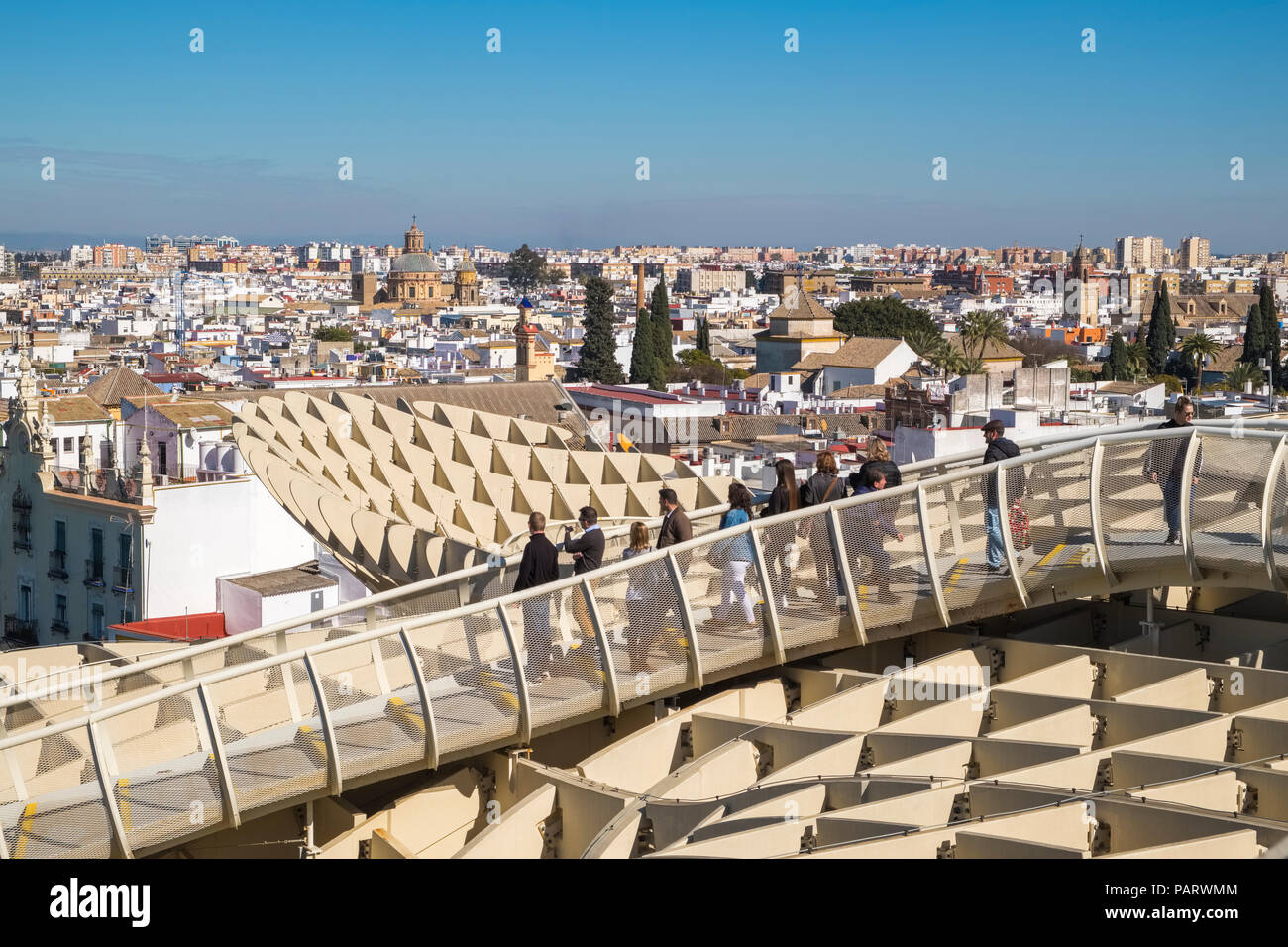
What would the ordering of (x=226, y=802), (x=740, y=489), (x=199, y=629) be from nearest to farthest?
(x=226, y=802)
(x=740, y=489)
(x=199, y=629)

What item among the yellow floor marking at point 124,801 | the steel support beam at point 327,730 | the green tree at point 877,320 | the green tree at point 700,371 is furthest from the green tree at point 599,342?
the yellow floor marking at point 124,801

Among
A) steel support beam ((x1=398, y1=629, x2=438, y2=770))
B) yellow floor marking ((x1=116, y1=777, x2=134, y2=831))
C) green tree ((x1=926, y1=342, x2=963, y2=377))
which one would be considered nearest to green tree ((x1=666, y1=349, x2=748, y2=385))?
green tree ((x1=926, y1=342, x2=963, y2=377))

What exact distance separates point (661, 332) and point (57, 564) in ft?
200

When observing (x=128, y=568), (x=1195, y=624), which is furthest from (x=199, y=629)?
(x=1195, y=624)

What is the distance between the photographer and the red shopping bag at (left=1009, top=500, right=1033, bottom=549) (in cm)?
964

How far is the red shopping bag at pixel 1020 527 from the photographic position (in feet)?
31.6

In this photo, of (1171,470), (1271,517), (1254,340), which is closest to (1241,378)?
(1254,340)

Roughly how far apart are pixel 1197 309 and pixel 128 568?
147761 millimetres

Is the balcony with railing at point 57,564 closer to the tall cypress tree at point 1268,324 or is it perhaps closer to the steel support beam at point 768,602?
the steel support beam at point 768,602

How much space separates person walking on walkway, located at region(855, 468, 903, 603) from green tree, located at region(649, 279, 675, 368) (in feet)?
239

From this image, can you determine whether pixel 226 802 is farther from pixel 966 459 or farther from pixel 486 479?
pixel 486 479

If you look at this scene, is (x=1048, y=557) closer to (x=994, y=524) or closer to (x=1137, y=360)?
(x=994, y=524)

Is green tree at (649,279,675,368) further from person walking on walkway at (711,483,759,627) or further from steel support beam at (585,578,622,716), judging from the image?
steel support beam at (585,578,622,716)

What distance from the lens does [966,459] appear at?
12.3 metres
